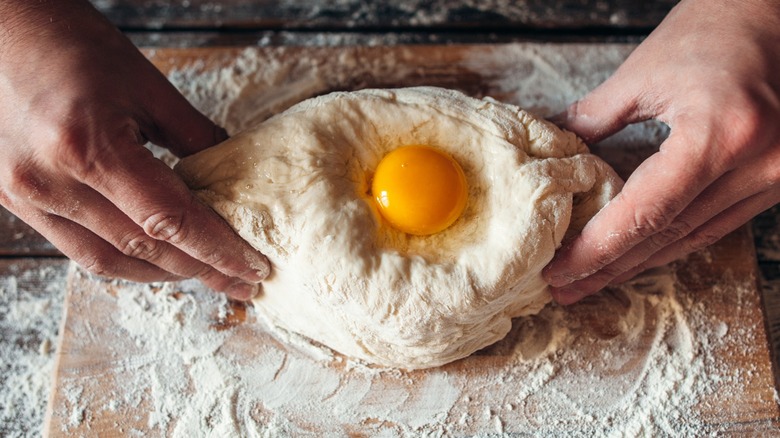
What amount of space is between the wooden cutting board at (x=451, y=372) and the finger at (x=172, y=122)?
0.53 metres

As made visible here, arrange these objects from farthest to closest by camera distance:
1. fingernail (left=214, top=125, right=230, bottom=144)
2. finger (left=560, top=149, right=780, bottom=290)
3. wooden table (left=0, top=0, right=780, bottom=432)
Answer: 1. wooden table (left=0, top=0, right=780, bottom=432)
2. fingernail (left=214, top=125, right=230, bottom=144)
3. finger (left=560, top=149, right=780, bottom=290)

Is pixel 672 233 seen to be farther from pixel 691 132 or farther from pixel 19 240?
pixel 19 240

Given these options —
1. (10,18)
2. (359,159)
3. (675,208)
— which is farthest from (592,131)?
(10,18)

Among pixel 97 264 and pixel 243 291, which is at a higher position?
pixel 97 264

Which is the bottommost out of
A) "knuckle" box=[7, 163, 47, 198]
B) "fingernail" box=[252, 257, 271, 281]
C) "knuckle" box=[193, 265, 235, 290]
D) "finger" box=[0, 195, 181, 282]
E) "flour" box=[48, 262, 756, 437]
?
"flour" box=[48, 262, 756, 437]

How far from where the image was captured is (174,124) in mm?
2018

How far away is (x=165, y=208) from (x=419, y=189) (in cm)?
68

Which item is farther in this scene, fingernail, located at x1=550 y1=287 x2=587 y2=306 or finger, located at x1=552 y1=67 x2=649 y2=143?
fingernail, located at x1=550 y1=287 x2=587 y2=306

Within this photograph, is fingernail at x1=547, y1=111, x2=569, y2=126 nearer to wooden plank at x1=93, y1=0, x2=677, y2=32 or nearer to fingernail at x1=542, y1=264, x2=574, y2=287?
fingernail at x1=542, y1=264, x2=574, y2=287

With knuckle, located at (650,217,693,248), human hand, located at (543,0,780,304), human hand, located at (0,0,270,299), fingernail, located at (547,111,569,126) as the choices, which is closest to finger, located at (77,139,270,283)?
human hand, located at (0,0,270,299)

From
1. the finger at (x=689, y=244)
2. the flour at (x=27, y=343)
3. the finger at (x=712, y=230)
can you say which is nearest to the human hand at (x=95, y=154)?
the flour at (x=27, y=343)

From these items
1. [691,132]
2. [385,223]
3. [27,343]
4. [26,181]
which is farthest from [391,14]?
[27,343]

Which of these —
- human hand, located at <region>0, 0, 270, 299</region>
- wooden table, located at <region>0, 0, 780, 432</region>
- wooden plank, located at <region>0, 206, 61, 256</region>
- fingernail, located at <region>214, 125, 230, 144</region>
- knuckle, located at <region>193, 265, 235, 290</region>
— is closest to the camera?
human hand, located at <region>0, 0, 270, 299</region>

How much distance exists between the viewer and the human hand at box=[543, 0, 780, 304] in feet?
5.56
